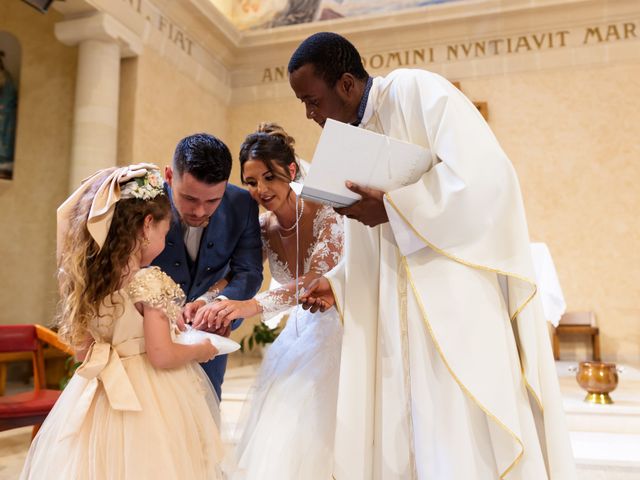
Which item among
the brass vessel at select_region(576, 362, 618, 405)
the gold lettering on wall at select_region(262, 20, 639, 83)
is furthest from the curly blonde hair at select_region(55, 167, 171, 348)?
the gold lettering on wall at select_region(262, 20, 639, 83)

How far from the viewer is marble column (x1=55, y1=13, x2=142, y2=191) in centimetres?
649

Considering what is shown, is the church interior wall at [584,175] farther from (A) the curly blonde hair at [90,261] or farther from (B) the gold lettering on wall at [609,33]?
(A) the curly blonde hair at [90,261]

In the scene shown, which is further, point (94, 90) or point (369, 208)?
point (94, 90)

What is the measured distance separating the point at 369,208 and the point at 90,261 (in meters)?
0.95

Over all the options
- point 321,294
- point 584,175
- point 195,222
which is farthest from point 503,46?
point 321,294

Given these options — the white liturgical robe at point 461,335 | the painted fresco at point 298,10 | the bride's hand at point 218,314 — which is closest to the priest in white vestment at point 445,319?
the white liturgical robe at point 461,335

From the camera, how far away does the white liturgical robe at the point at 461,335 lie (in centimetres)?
170

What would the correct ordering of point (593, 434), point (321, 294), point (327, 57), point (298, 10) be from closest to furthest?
point (327, 57) → point (321, 294) → point (593, 434) → point (298, 10)

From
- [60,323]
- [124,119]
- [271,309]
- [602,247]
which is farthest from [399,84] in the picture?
[602,247]

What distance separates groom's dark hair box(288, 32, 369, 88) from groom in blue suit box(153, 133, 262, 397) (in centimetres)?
54

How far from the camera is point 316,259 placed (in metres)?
2.56

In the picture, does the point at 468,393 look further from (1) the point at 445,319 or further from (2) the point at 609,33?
(2) the point at 609,33

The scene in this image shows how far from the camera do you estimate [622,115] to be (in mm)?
7992

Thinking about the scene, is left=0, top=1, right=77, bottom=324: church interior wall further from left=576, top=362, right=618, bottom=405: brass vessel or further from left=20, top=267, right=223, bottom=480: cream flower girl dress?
left=576, top=362, right=618, bottom=405: brass vessel
